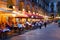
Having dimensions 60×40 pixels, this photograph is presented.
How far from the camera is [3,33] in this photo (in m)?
22.1

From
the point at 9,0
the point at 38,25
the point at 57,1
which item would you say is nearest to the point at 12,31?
the point at 9,0

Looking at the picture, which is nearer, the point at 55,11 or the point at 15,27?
the point at 15,27

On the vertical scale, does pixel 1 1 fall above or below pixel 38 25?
above

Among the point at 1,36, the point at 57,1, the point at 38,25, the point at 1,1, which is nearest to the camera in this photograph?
the point at 1,36

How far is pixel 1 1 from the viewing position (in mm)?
32031

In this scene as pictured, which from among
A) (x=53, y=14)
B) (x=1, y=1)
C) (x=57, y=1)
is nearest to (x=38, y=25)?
(x=1, y=1)

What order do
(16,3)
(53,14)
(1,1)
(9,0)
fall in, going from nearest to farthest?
(1,1), (9,0), (16,3), (53,14)

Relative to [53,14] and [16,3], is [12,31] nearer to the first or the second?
[16,3]

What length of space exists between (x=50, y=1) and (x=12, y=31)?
106 m

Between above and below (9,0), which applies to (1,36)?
below

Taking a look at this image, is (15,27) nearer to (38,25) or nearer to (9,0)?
(9,0)

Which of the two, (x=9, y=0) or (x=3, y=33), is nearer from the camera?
(x=3, y=33)

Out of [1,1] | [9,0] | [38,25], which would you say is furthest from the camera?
[38,25]

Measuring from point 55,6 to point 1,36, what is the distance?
370 ft
